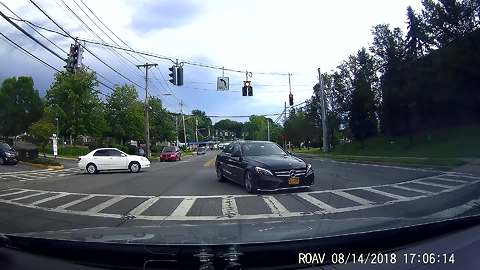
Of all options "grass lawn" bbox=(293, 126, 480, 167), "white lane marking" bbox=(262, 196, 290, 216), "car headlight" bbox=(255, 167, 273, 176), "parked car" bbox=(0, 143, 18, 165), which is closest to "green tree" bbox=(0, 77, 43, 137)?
"parked car" bbox=(0, 143, 18, 165)

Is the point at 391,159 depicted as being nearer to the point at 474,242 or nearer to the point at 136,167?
the point at 474,242

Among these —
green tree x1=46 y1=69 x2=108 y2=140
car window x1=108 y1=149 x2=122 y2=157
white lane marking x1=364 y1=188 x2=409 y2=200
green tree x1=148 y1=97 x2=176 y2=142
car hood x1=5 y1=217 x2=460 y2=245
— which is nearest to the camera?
car hood x1=5 y1=217 x2=460 y2=245

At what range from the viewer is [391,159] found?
1174 centimetres

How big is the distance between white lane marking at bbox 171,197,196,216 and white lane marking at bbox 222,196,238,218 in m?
0.58

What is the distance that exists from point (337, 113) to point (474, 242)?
4928 centimetres

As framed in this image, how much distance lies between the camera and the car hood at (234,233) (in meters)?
3.26

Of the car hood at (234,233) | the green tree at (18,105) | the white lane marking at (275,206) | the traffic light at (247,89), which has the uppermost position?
the green tree at (18,105)

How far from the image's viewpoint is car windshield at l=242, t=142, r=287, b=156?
12.7m

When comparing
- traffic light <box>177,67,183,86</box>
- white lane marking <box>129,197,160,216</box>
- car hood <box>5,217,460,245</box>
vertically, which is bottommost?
white lane marking <box>129,197,160,216</box>

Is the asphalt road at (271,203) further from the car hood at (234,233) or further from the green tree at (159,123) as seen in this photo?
the green tree at (159,123)

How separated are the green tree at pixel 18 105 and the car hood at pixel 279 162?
266ft

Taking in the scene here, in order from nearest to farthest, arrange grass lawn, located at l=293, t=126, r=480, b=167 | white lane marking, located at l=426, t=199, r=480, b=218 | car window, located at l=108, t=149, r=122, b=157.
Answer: white lane marking, located at l=426, t=199, r=480, b=218 → grass lawn, located at l=293, t=126, r=480, b=167 → car window, located at l=108, t=149, r=122, b=157

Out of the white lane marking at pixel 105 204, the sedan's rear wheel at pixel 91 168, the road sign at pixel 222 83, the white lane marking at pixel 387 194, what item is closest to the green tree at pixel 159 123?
the road sign at pixel 222 83

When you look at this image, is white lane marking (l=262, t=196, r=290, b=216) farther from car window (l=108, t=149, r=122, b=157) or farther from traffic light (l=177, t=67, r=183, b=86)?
car window (l=108, t=149, r=122, b=157)
